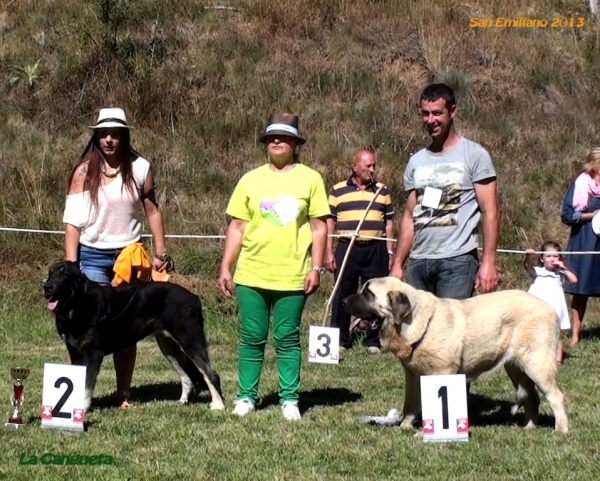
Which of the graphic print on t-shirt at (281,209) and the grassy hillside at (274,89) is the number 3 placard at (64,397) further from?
the grassy hillside at (274,89)

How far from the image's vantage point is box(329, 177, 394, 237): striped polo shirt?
9.04 m

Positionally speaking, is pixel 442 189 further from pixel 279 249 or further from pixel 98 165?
pixel 98 165

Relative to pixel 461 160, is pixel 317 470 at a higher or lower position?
lower

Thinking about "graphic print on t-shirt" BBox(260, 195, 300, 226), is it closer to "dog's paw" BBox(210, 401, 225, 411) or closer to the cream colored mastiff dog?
the cream colored mastiff dog

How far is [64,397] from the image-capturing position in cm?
519

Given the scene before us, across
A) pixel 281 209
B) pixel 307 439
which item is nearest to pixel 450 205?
pixel 281 209

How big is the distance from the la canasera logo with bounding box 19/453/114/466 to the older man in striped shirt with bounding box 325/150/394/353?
457 centimetres

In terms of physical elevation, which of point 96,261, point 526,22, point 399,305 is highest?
point 526,22

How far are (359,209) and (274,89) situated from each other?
7.11 metres

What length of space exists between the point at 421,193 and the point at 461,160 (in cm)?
33

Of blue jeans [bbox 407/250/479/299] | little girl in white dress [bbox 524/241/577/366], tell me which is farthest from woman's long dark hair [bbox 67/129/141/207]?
little girl in white dress [bbox 524/241/577/366]

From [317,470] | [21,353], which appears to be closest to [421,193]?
[317,470]

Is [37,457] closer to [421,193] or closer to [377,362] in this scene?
[421,193]

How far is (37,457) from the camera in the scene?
468 cm
